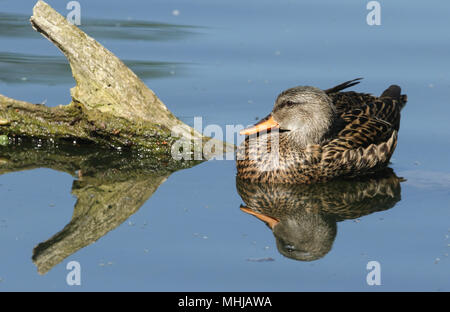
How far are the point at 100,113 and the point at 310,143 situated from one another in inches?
92.6

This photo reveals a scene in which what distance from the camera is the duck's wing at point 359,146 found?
28.7 ft

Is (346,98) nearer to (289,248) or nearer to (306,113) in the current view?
(306,113)

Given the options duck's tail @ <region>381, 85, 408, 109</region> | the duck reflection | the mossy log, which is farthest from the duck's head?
duck's tail @ <region>381, 85, 408, 109</region>

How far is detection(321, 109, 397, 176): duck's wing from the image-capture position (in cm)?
873

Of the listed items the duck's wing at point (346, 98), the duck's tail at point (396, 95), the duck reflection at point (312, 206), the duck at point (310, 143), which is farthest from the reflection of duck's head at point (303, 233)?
the duck's tail at point (396, 95)

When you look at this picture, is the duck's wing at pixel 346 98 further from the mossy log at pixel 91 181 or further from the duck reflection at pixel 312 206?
the mossy log at pixel 91 181

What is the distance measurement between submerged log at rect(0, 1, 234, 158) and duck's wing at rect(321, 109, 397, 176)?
144cm

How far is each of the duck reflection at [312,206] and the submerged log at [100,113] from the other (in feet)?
3.86

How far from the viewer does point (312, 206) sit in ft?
26.5

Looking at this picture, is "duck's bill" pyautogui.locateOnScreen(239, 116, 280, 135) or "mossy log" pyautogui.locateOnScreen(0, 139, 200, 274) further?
"duck's bill" pyautogui.locateOnScreen(239, 116, 280, 135)

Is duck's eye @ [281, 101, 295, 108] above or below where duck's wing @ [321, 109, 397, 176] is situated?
above

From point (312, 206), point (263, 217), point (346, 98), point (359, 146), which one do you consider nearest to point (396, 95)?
point (346, 98)

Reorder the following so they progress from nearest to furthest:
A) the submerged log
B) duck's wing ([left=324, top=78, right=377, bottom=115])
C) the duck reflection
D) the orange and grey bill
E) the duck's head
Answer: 1. the duck reflection
2. the orange and grey bill
3. the duck's head
4. the submerged log
5. duck's wing ([left=324, top=78, right=377, bottom=115])

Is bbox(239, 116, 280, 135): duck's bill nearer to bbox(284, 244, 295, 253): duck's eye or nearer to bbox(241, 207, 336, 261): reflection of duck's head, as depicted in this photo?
bbox(241, 207, 336, 261): reflection of duck's head
